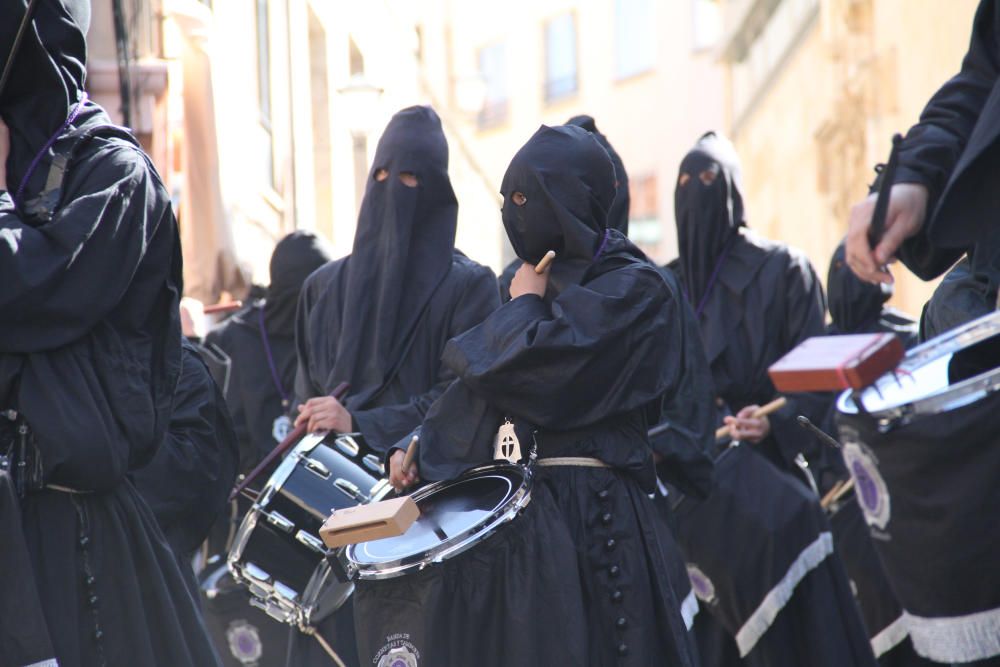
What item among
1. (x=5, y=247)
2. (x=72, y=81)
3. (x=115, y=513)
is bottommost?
(x=115, y=513)

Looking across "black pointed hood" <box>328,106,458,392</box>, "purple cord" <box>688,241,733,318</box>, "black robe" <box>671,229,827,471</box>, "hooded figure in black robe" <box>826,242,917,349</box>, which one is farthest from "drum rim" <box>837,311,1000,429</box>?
"hooded figure in black robe" <box>826,242,917,349</box>

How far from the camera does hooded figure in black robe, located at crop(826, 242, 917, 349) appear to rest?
342 inches

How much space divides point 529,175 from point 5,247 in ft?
5.15

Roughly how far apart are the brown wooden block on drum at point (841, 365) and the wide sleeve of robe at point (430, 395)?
248 cm

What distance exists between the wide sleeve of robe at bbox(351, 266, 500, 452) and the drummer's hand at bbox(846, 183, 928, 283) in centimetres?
228

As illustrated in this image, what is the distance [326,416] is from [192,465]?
0.55 m

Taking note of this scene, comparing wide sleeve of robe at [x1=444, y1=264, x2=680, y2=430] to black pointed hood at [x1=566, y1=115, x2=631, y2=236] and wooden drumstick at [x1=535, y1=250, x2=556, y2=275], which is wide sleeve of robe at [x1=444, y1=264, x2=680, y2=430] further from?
black pointed hood at [x1=566, y1=115, x2=631, y2=236]

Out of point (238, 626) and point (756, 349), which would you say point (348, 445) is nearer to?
point (238, 626)

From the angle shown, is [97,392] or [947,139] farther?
[97,392]

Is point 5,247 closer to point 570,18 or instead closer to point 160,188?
point 160,188

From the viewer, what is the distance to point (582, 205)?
4.70 metres

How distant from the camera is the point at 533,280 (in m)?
4.65

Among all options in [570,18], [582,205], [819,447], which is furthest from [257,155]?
[570,18]

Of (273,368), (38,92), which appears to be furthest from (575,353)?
(273,368)
